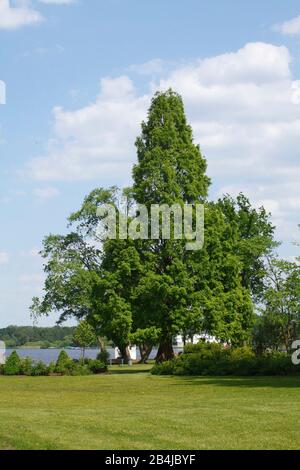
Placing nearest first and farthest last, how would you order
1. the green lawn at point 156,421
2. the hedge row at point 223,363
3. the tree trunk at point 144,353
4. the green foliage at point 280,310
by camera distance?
1. the green lawn at point 156,421
2. the hedge row at point 223,363
3. the green foliage at point 280,310
4. the tree trunk at point 144,353

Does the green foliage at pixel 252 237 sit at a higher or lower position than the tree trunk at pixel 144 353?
higher

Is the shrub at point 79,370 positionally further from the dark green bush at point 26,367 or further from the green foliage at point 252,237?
the green foliage at point 252,237

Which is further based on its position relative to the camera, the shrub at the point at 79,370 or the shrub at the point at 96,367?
the shrub at the point at 96,367

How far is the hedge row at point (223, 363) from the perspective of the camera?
32656 mm

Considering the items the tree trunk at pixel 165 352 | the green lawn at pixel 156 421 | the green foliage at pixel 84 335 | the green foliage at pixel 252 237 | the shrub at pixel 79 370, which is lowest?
the shrub at pixel 79 370

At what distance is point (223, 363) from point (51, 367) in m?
12.1

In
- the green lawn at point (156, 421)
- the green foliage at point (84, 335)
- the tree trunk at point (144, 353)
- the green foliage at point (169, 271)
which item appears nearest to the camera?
the green lawn at point (156, 421)

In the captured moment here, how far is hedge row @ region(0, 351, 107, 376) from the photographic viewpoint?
40875mm

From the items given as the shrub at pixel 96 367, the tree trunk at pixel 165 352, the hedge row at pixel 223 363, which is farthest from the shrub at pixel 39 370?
the hedge row at pixel 223 363

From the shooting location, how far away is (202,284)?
41.8 m

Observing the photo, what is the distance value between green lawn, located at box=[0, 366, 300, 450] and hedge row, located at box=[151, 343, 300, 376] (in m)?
10.9

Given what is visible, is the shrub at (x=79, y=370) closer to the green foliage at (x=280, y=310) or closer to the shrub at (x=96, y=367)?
the shrub at (x=96, y=367)

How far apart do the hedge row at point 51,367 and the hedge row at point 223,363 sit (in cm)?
598
